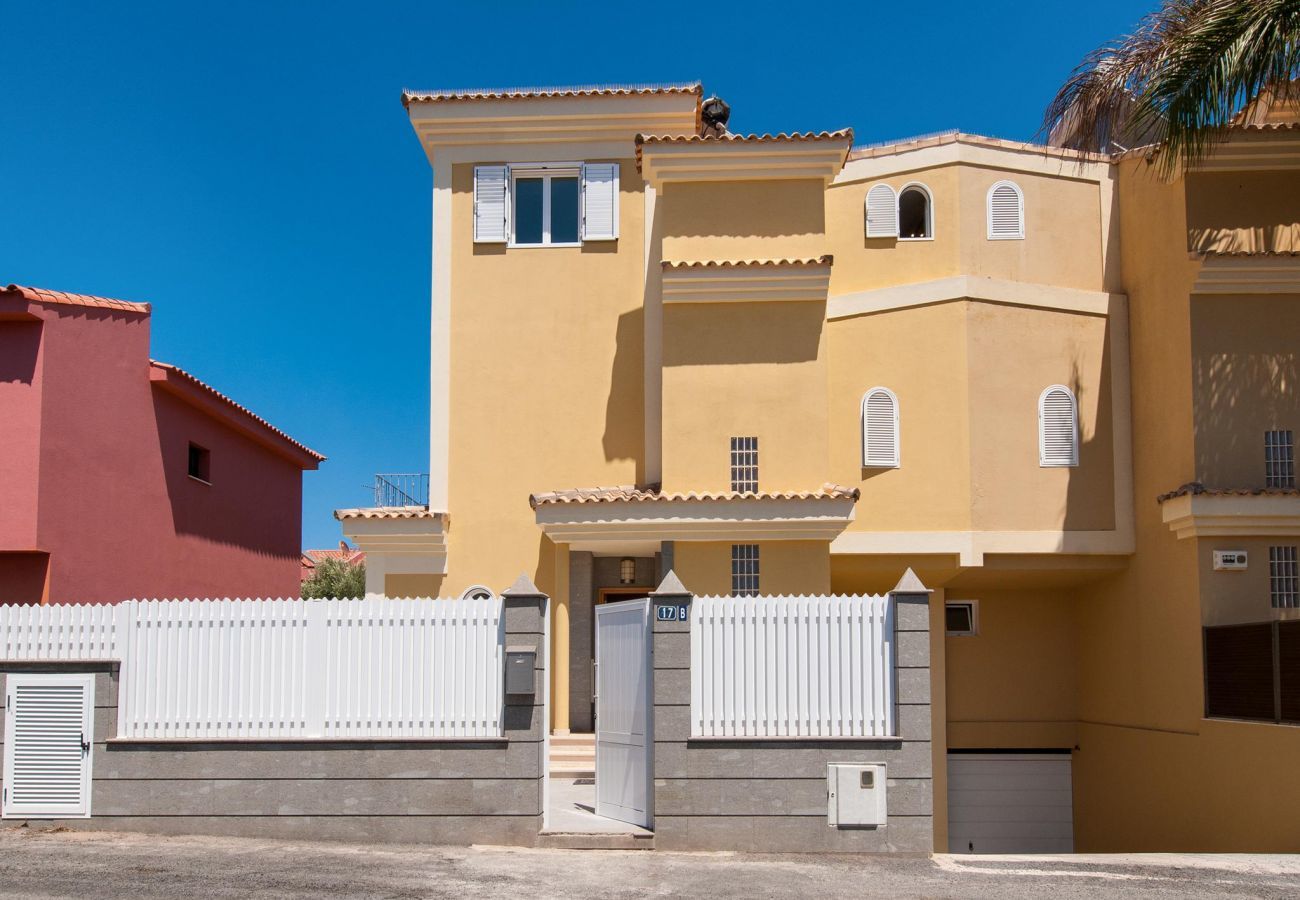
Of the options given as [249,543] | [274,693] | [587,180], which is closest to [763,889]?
Answer: [274,693]

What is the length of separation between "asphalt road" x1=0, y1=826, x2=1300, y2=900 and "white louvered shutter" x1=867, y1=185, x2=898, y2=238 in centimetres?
1085

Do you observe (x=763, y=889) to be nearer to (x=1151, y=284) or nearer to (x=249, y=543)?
(x=1151, y=284)

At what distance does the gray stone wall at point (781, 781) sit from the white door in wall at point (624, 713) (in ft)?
0.88

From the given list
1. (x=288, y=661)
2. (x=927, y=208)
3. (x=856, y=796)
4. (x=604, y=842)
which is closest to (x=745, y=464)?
(x=927, y=208)

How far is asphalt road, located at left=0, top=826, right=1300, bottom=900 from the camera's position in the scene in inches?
408

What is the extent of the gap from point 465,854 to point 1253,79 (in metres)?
12.9

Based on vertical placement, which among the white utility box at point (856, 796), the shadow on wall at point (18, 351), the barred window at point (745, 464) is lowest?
the white utility box at point (856, 796)

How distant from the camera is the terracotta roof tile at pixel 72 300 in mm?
18297

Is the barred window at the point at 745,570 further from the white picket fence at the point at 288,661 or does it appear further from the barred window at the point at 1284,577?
the barred window at the point at 1284,577

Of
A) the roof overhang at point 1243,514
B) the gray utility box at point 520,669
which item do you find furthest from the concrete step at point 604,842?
the roof overhang at point 1243,514

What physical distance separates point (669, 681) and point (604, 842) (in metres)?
1.59

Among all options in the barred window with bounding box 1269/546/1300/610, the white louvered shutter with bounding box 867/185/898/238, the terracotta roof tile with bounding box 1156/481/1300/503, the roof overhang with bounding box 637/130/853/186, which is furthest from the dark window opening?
the barred window with bounding box 1269/546/1300/610

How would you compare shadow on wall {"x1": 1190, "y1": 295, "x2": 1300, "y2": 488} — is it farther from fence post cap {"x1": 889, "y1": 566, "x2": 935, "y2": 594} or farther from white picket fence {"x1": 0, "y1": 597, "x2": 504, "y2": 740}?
white picket fence {"x1": 0, "y1": 597, "x2": 504, "y2": 740}

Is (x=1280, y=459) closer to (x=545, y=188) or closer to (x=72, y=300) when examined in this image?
(x=545, y=188)
